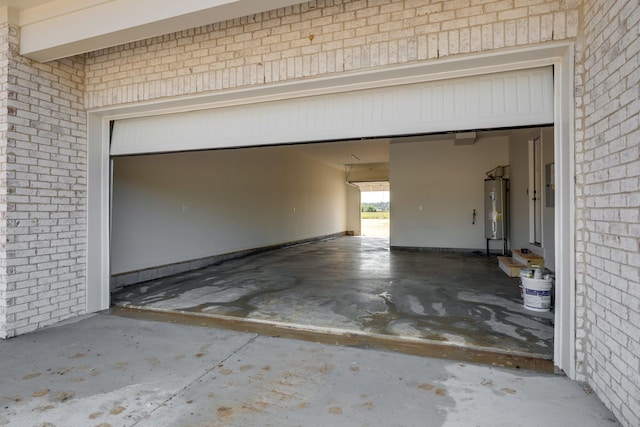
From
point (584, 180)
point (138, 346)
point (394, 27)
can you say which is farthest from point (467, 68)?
point (138, 346)

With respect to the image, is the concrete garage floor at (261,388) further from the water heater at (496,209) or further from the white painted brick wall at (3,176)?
the water heater at (496,209)

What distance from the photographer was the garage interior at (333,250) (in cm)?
405

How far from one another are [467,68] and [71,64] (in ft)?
14.0

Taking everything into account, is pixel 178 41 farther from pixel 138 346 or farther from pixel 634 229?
pixel 634 229

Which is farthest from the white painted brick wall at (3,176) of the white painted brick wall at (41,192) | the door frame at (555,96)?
the door frame at (555,96)

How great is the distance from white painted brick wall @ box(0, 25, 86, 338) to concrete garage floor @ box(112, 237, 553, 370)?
953mm

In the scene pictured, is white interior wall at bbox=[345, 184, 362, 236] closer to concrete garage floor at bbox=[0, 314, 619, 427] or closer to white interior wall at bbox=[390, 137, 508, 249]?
white interior wall at bbox=[390, 137, 508, 249]

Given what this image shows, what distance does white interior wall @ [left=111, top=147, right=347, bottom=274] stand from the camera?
610 centimetres

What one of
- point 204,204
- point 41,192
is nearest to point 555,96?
point 41,192

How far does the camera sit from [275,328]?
3861 millimetres

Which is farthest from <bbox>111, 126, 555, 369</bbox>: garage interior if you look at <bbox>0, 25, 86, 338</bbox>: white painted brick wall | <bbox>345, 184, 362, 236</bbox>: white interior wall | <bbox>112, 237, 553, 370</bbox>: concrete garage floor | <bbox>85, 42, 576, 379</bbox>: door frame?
<bbox>345, 184, 362, 236</bbox>: white interior wall

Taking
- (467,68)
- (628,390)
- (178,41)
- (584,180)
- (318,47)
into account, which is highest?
(178,41)

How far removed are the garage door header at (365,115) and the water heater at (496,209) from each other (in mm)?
7039

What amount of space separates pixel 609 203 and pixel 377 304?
2.96 m
